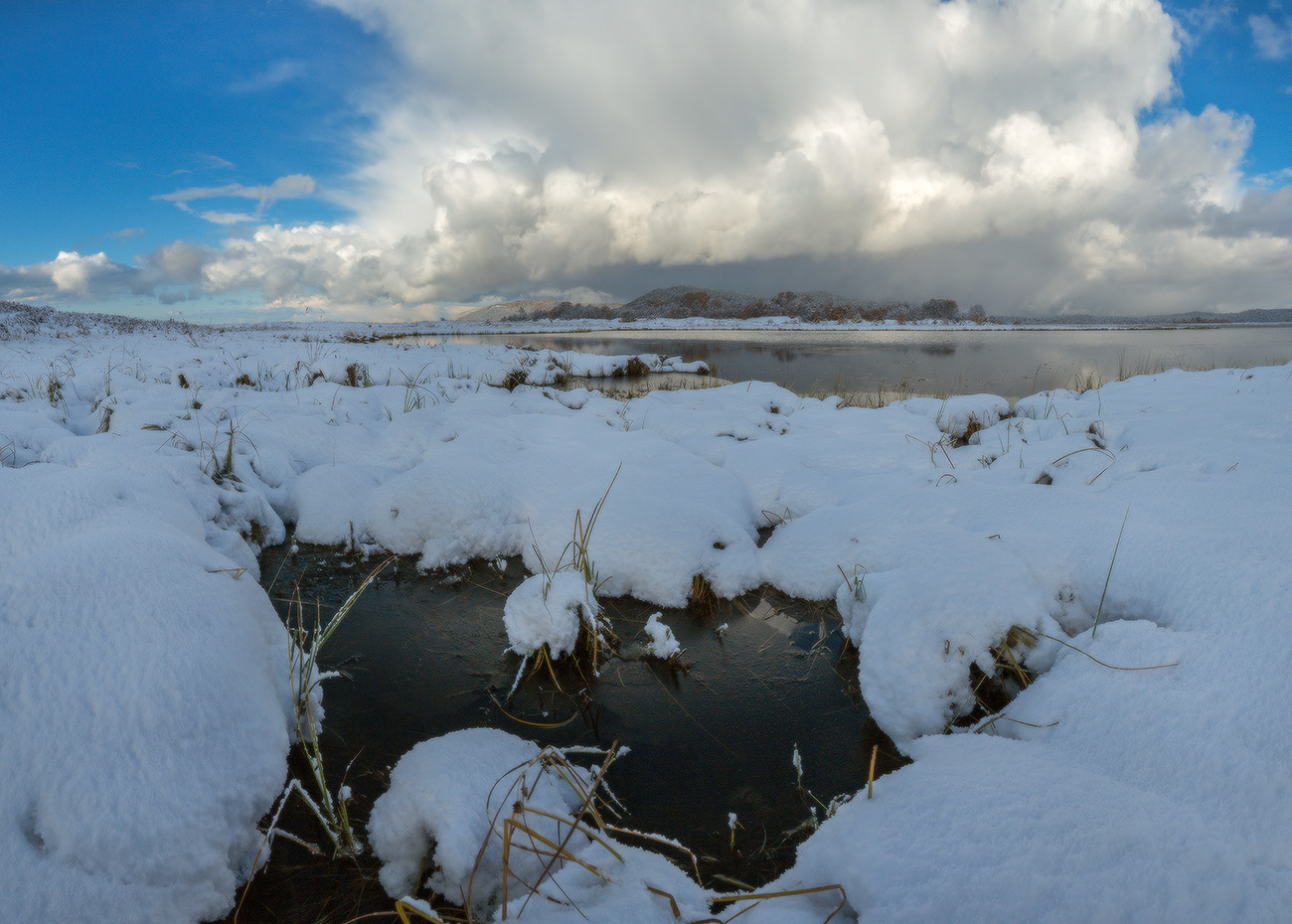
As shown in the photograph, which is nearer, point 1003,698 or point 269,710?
point 269,710

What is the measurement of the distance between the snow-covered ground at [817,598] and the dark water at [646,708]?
178 millimetres

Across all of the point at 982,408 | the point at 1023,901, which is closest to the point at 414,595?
the point at 1023,901

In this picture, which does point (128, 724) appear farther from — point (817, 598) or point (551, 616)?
point (817, 598)

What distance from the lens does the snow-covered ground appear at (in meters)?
1.18

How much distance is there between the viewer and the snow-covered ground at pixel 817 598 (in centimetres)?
118

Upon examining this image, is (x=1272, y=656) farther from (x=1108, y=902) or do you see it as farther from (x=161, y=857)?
(x=161, y=857)

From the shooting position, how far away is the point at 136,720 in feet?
4.50

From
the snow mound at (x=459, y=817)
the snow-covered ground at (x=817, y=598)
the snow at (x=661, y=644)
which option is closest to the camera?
the snow-covered ground at (x=817, y=598)

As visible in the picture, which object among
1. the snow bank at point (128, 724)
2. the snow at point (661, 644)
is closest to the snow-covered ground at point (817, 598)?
the snow bank at point (128, 724)

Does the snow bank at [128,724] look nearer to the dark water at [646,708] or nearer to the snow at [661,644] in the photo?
the dark water at [646,708]

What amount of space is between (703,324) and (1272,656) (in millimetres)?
58992

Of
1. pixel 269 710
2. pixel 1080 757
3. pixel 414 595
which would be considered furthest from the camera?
pixel 414 595

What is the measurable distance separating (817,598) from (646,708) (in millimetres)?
1152

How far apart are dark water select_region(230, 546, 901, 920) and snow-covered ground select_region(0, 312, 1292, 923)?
0.58 feet
